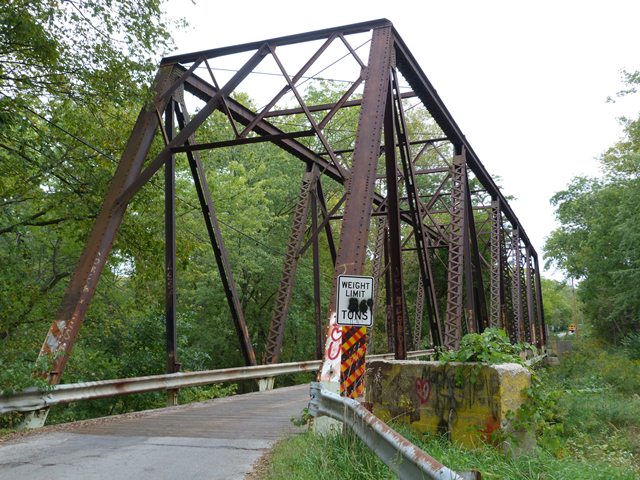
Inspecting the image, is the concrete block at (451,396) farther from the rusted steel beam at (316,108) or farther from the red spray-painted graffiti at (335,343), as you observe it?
the rusted steel beam at (316,108)

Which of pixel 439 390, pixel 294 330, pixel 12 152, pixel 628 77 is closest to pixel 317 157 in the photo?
pixel 12 152

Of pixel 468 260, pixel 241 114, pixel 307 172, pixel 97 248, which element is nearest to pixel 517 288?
pixel 468 260

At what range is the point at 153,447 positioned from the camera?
662 centimetres

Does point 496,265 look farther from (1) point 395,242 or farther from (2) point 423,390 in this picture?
(2) point 423,390

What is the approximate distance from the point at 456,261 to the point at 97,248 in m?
9.55

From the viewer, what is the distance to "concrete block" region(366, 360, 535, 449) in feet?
19.8

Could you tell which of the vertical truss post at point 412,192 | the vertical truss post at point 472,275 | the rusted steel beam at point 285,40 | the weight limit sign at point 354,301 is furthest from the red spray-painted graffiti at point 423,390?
the vertical truss post at point 472,275

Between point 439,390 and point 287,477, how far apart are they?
2.37m

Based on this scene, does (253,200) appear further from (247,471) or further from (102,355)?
(247,471)

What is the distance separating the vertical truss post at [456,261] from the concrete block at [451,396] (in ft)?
26.8

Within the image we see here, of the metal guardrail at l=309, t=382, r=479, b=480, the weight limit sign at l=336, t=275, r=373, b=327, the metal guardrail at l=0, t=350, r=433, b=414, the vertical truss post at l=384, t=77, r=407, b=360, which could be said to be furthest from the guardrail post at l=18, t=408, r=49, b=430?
the vertical truss post at l=384, t=77, r=407, b=360

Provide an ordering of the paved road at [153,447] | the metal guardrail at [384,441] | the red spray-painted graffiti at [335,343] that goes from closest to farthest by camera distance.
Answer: the metal guardrail at [384,441] → the paved road at [153,447] → the red spray-painted graffiti at [335,343]

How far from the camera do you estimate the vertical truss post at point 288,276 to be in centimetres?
1440

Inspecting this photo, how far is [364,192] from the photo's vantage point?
28.0 ft
